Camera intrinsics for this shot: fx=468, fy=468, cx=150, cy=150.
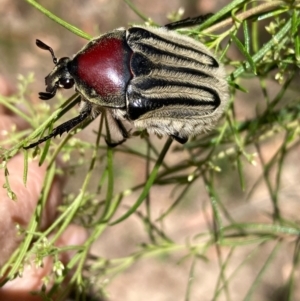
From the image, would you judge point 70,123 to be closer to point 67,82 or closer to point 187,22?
point 67,82

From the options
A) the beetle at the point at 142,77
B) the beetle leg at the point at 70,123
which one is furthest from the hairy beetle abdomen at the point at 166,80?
the beetle leg at the point at 70,123

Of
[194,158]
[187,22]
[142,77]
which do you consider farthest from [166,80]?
[194,158]

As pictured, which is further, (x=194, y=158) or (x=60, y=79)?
(x=194, y=158)

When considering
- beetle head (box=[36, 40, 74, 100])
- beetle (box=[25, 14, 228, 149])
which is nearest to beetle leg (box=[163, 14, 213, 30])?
beetle (box=[25, 14, 228, 149])

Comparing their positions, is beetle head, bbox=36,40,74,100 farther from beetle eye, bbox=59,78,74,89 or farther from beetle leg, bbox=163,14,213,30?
beetle leg, bbox=163,14,213,30

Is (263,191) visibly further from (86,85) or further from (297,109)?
(86,85)

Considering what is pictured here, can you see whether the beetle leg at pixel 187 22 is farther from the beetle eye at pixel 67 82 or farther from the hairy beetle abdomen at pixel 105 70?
the beetle eye at pixel 67 82

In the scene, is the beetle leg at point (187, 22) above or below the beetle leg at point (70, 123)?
above

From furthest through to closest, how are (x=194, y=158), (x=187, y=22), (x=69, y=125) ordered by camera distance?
(x=194, y=158) → (x=187, y=22) → (x=69, y=125)
